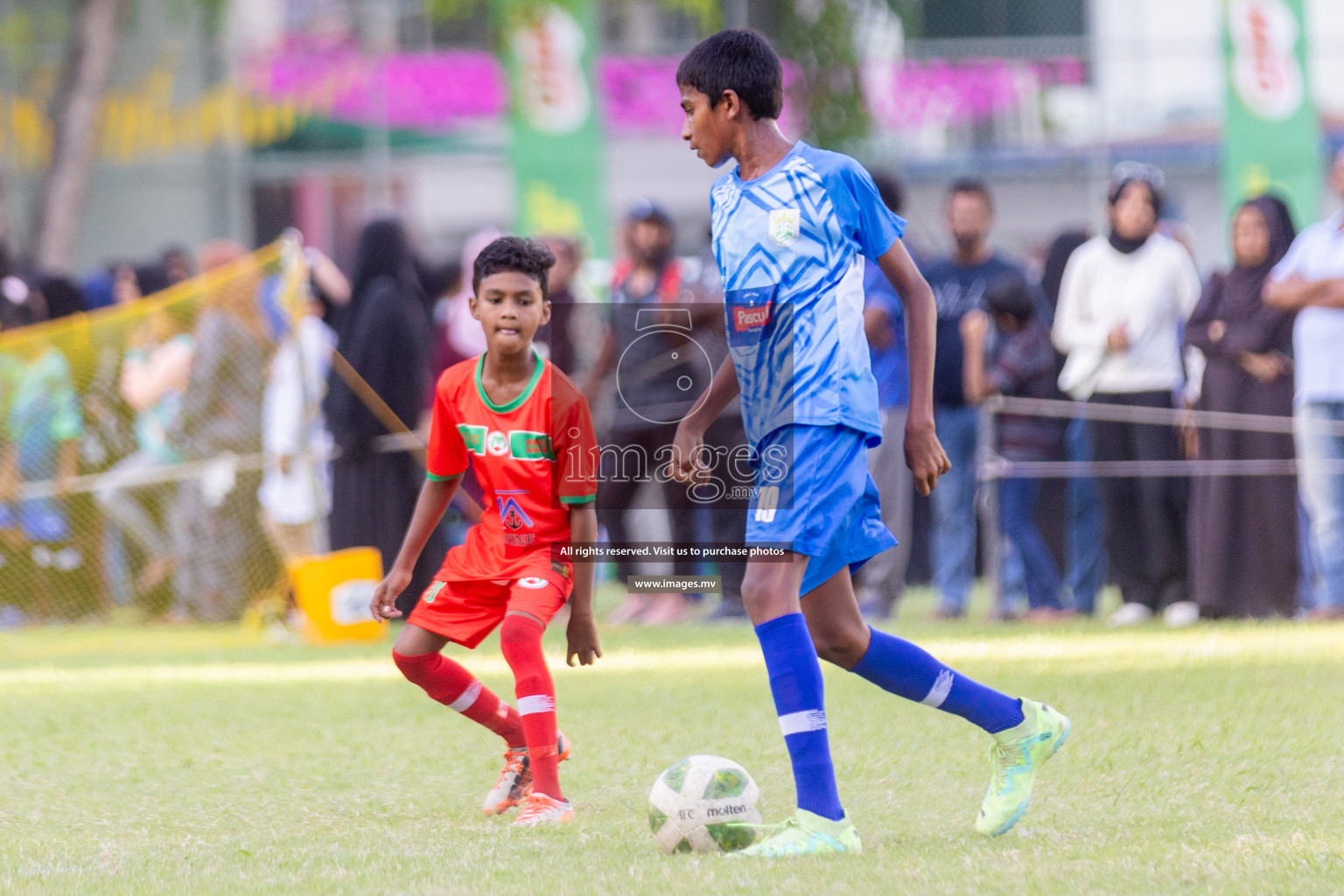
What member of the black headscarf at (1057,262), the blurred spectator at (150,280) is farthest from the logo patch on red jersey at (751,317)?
the blurred spectator at (150,280)

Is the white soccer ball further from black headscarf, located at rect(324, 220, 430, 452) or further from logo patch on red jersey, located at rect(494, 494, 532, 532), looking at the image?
black headscarf, located at rect(324, 220, 430, 452)

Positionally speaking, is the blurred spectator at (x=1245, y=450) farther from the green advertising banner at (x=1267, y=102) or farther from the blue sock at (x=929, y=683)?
the green advertising banner at (x=1267, y=102)

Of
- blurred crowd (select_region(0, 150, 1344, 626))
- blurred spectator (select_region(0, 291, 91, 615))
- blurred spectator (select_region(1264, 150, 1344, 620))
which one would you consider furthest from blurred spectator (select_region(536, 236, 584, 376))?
blurred spectator (select_region(1264, 150, 1344, 620))

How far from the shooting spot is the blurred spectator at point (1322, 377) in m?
9.85

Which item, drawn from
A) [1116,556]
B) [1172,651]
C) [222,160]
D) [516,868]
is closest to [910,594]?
[1116,556]

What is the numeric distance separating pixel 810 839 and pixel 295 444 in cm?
775

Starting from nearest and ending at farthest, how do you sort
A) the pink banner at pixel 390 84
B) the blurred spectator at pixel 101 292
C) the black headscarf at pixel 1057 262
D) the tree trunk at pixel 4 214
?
the black headscarf at pixel 1057 262
the blurred spectator at pixel 101 292
the tree trunk at pixel 4 214
the pink banner at pixel 390 84

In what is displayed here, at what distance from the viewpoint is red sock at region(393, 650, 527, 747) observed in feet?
18.0

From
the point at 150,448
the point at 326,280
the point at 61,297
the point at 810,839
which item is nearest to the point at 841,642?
the point at 810,839

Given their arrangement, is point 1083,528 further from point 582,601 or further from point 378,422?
point 582,601

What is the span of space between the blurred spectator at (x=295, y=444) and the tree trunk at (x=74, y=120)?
12.7m

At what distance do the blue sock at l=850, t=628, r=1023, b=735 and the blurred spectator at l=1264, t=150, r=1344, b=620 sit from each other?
5624 mm

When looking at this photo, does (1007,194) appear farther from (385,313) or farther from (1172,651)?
(1172,651)

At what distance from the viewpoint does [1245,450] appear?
10.2m
